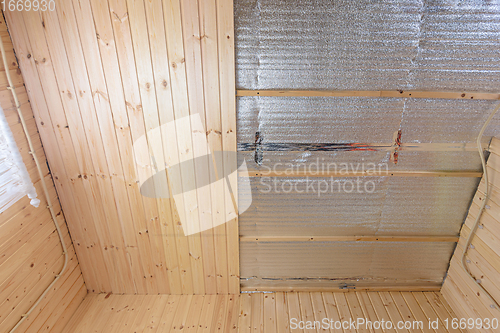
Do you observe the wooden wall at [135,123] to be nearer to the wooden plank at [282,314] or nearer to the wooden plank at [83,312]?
the wooden plank at [83,312]

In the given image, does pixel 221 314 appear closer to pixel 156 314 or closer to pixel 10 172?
pixel 156 314

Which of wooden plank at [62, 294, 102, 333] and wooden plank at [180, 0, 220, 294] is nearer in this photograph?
wooden plank at [180, 0, 220, 294]

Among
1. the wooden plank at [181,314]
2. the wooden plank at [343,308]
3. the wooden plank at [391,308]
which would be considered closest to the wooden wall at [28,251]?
the wooden plank at [181,314]

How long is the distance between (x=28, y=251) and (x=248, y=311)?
58.0 inches

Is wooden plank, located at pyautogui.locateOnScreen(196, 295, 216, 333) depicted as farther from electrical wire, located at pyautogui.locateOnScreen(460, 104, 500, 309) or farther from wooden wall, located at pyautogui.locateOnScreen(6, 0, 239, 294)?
electrical wire, located at pyautogui.locateOnScreen(460, 104, 500, 309)

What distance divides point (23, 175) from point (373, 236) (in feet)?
7.50

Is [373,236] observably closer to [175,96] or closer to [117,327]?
[175,96]

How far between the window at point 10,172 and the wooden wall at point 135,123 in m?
0.23

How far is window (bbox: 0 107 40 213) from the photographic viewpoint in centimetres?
145

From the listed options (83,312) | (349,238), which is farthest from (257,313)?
(83,312)

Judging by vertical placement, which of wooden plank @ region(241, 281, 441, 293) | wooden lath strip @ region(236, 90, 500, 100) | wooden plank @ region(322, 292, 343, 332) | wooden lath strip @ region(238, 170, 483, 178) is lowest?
wooden plank @ region(322, 292, 343, 332)

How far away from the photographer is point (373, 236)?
6.63ft

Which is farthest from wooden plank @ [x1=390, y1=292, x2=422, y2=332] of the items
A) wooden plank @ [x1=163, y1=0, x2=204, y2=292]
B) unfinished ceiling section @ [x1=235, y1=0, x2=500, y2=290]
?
wooden plank @ [x1=163, y1=0, x2=204, y2=292]

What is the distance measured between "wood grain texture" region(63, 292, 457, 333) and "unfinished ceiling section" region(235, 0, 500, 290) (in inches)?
4.5
